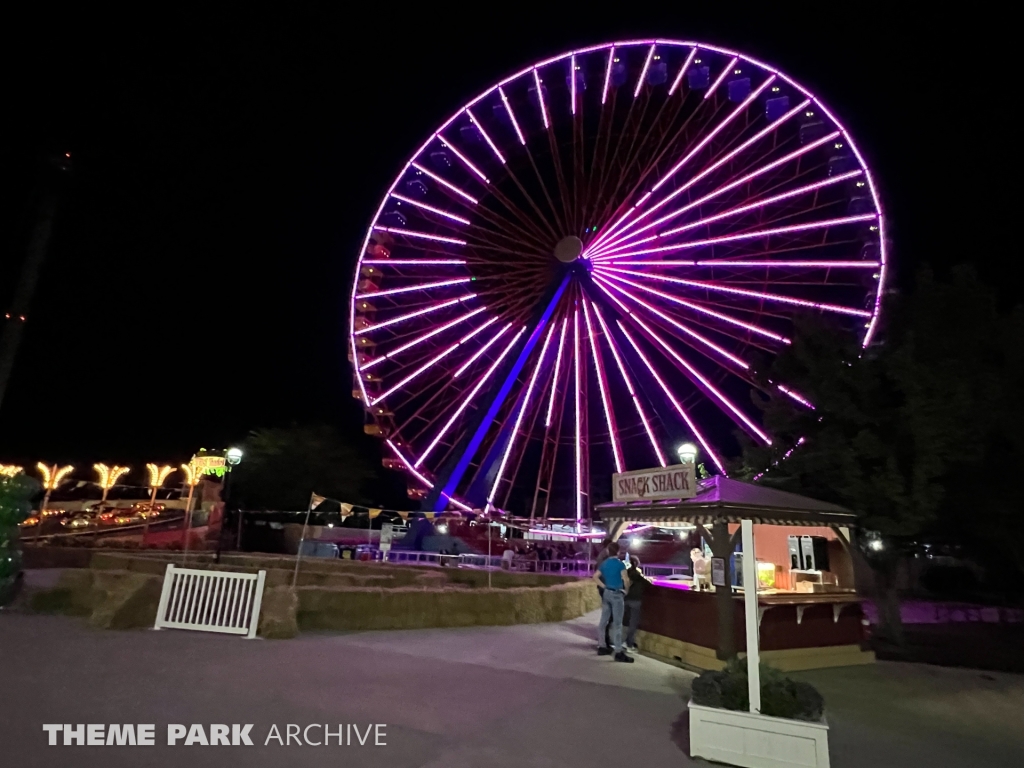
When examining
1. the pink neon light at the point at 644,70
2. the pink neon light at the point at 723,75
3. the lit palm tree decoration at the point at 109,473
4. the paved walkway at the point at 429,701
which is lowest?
the paved walkway at the point at 429,701

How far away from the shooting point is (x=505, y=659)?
738 cm

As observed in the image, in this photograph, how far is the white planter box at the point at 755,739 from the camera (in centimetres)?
414

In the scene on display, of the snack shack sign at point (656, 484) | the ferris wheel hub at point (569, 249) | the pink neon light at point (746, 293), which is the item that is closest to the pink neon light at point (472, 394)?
the ferris wheel hub at point (569, 249)

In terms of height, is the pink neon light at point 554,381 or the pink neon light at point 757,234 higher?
the pink neon light at point 757,234

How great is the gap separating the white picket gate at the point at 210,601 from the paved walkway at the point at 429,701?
1.40 ft

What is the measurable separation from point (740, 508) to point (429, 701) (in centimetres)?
407

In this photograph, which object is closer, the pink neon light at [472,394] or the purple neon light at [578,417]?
the purple neon light at [578,417]

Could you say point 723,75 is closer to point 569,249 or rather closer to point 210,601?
point 569,249

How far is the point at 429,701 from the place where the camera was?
17.6ft

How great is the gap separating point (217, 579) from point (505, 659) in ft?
12.1

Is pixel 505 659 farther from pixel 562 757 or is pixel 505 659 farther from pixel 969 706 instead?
pixel 969 706

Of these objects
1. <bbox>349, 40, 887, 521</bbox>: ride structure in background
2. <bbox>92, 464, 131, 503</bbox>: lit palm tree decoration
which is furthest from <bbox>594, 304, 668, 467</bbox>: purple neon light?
<bbox>92, 464, 131, 503</bbox>: lit palm tree decoration

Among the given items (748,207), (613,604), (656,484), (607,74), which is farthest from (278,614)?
(607,74)

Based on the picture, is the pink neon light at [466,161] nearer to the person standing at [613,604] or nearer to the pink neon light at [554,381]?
the pink neon light at [554,381]
